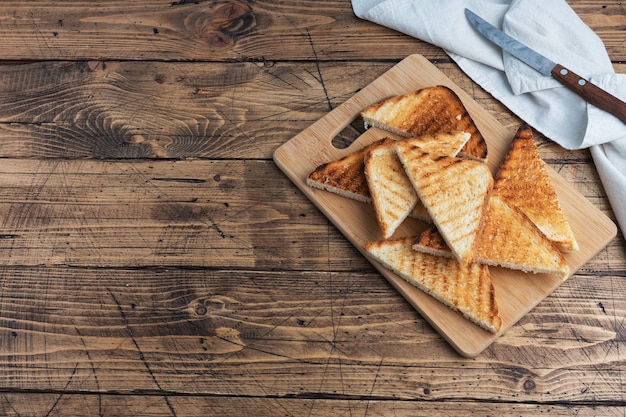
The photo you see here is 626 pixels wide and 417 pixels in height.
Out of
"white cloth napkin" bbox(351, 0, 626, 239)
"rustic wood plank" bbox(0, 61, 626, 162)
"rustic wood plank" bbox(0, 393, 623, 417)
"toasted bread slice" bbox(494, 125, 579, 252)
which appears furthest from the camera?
"rustic wood plank" bbox(0, 61, 626, 162)

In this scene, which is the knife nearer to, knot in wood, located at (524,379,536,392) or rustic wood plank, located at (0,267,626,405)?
rustic wood plank, located at (0,267,626,405)

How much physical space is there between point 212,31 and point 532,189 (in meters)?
1.43

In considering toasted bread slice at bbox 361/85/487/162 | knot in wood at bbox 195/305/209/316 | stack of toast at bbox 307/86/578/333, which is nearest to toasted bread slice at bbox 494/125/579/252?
stack of toast at bbox 307/86/578/333

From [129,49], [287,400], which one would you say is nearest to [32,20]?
[129,49]

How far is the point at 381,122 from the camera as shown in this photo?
90.9 inches

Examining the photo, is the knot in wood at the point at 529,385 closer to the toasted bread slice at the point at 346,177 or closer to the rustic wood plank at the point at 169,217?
the rustic wood plank at the point at 169,217

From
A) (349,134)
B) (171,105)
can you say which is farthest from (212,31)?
(349,134)

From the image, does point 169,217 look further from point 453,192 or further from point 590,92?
point 590,92

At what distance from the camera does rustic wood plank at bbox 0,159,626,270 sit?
2.20m

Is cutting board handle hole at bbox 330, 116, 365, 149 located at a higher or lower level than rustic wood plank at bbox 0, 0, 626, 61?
lower

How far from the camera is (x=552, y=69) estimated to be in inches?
94.0

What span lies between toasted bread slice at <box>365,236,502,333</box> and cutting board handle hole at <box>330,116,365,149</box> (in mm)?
474

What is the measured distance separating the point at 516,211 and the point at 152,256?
1213 millimetres

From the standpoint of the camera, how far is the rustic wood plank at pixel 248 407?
1945 millimetres
